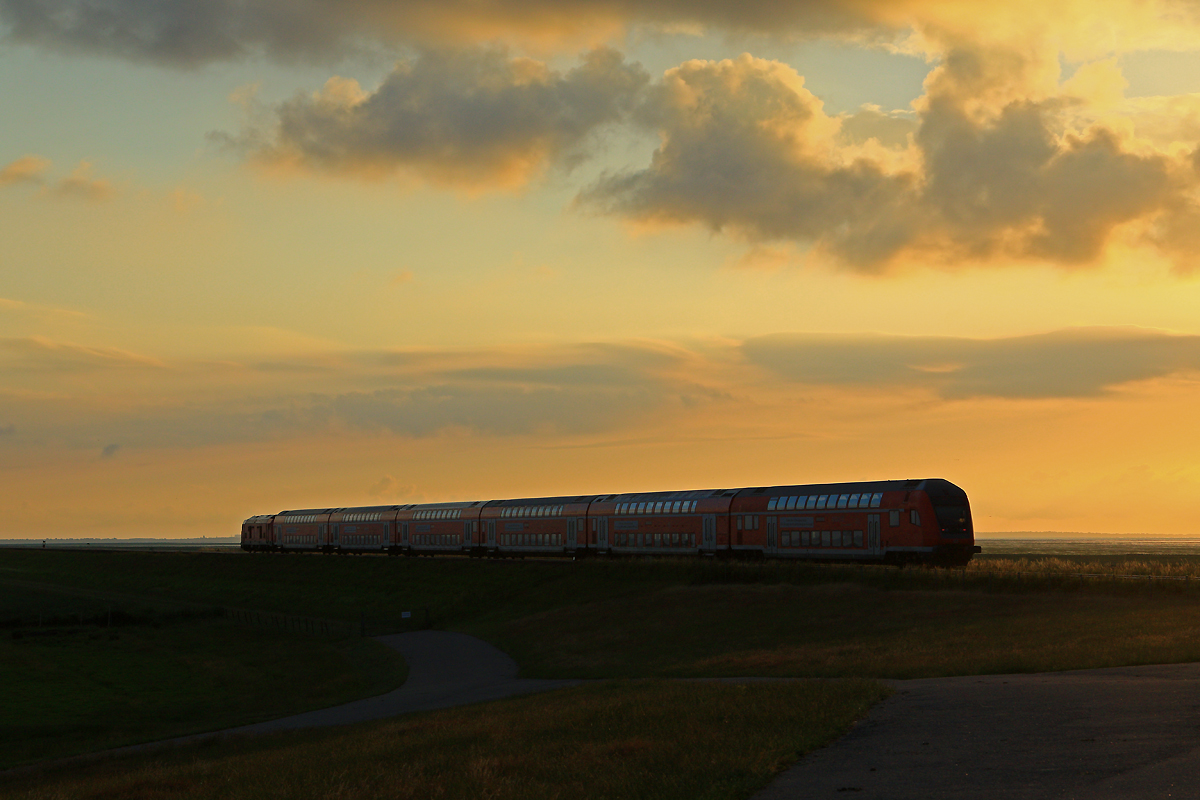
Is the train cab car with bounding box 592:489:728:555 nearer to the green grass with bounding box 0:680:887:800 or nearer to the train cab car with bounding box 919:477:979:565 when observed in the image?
the train cab car with bounding box 919:477:979:565

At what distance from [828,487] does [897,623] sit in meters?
17.7

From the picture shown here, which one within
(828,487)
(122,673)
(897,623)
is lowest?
(122,673)

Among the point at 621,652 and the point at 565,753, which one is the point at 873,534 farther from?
the point at 565,753

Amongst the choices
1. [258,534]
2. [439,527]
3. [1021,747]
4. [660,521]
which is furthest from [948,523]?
[258,534]

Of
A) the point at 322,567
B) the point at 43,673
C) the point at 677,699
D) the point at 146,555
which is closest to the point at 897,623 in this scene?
the point at 677,699

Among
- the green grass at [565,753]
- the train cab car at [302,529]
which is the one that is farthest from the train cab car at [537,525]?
the green grass at [565,753]

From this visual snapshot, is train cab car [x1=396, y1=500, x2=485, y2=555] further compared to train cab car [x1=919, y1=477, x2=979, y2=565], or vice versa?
train cab car [x1=396, y1=500, x2=485, y2=555]

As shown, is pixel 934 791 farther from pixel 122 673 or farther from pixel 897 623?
pixel 122 673

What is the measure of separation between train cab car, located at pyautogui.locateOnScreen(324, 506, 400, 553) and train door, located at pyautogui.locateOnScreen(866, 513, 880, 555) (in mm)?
57658

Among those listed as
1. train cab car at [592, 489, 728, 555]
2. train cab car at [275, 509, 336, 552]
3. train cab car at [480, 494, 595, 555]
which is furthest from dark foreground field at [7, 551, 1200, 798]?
train cab car at [275, 509, 336, 552]

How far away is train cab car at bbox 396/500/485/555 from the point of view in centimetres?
9162

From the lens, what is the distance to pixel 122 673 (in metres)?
56.3

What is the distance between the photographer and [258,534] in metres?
127

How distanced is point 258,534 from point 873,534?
9101 cm
